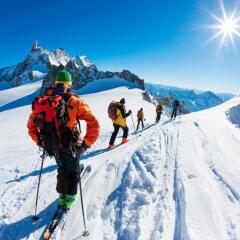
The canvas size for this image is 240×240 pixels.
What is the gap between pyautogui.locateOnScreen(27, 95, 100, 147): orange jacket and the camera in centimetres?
475

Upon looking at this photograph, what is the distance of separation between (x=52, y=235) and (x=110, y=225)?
103cm

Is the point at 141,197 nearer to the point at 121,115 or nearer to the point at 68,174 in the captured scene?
the point at 68,174

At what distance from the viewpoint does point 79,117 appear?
4910mm

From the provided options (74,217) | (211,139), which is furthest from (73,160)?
(211,139)

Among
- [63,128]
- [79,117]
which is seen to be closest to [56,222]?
[63,128]

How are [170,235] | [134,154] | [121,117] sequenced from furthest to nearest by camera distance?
[121,117] → [134,154] → [170,235]

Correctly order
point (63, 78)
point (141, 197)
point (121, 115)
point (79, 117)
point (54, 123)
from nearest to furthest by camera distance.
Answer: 1. point (54, 123)
2. point (79, 117)
3. point (63, 78)
4. point (141, 197)
5. point (121, 115)

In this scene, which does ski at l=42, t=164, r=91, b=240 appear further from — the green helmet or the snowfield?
the green helmet

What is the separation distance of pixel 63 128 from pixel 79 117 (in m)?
0.37

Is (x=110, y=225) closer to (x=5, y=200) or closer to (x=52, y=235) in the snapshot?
(x=52, y=235)

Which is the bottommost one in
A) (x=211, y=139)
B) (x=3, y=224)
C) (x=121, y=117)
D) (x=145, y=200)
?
(x=3, y=224)

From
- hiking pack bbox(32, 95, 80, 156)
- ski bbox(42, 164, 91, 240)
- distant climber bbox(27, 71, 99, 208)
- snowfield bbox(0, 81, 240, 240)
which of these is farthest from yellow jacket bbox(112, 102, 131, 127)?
ski bbox(42, 164, 91, 240)

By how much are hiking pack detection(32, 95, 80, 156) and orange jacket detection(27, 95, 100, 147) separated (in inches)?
3.7

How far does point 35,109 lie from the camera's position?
181 inches
